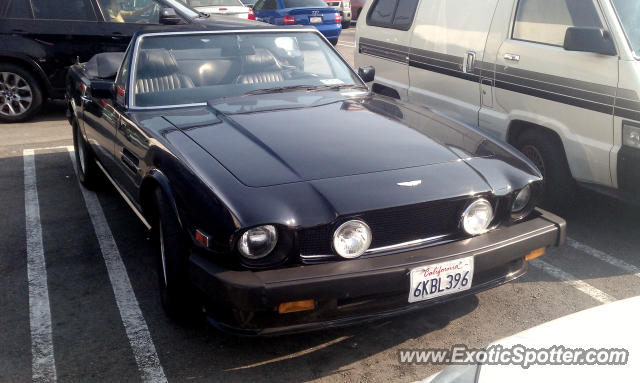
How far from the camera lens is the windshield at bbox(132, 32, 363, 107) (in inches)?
185

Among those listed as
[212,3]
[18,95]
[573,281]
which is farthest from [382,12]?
[212,3]

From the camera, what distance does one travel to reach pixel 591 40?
189 inches

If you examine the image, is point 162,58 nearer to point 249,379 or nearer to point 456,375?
point 249,379

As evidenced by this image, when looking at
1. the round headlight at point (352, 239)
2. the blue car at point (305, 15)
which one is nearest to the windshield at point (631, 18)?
the round headlight at point (352, 239)

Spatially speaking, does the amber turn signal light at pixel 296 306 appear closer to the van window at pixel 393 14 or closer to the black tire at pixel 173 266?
the black tire at pixel 173 266

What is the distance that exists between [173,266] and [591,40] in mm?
3111

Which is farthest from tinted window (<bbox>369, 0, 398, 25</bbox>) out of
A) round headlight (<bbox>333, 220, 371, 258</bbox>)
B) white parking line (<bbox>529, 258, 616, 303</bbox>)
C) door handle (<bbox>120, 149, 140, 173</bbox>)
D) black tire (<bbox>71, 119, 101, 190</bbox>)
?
round headlight (<bbox>333, 220, 371, 258</bbox>)

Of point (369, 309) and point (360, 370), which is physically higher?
point (369, 309)

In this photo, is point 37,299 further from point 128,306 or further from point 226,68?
point 226,68

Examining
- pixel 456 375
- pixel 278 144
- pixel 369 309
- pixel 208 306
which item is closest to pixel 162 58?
pixel 278 144

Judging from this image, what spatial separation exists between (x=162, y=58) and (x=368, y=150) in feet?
5.92

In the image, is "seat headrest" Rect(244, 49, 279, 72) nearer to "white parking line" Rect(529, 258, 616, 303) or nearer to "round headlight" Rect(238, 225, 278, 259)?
"round headlight" Rect(238, 225, 278, 259)

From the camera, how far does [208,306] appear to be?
3.37 m

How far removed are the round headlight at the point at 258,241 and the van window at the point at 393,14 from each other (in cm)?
419
